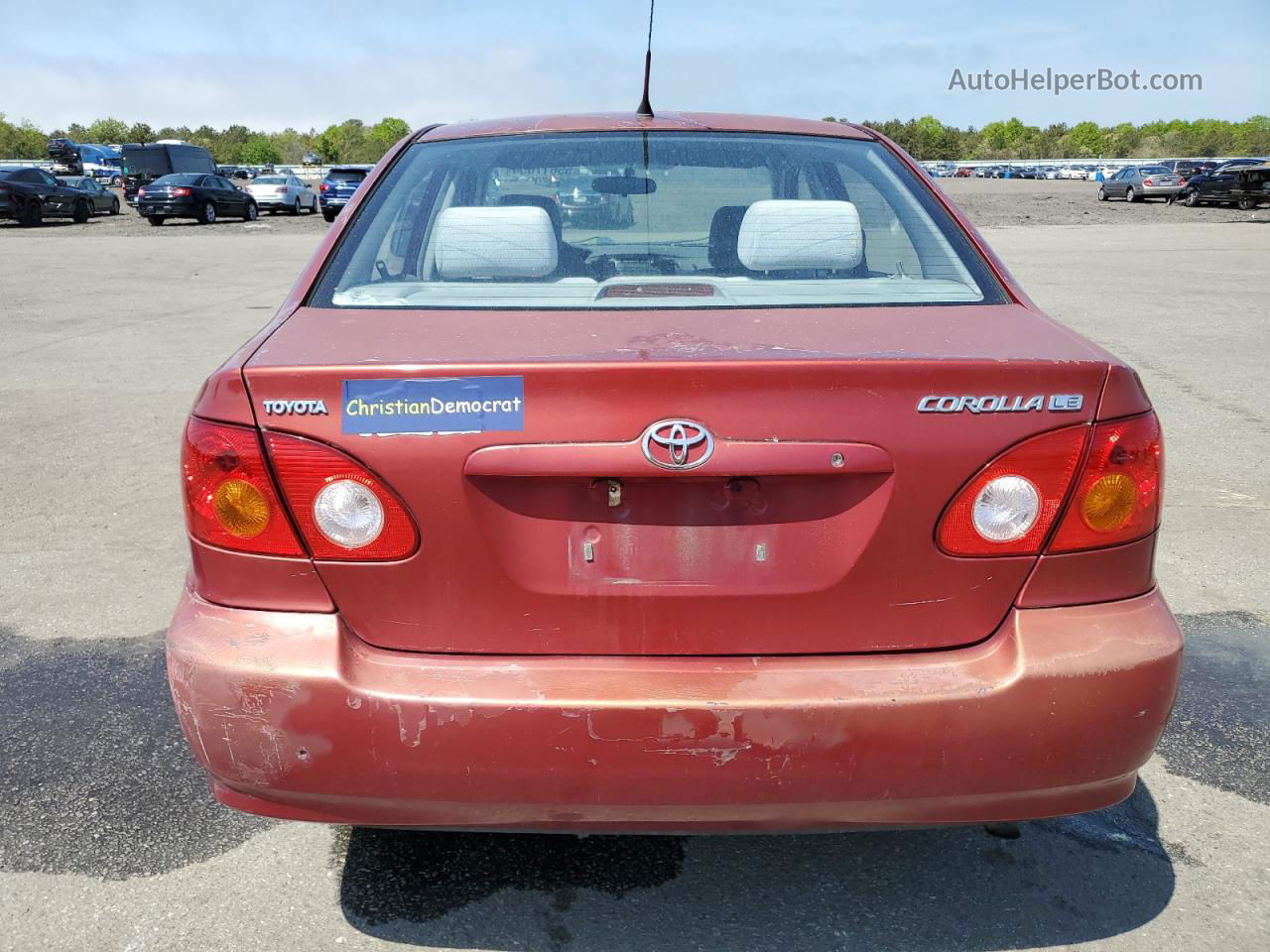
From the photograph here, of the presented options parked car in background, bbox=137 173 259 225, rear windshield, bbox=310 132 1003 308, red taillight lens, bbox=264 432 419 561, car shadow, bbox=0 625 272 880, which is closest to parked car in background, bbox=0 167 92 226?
parked car in background, bbox=137 173 259 225

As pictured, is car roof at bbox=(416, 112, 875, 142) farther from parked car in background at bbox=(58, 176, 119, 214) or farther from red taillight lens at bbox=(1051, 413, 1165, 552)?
parked car in background at bbox=(58, 176, 119, 214)

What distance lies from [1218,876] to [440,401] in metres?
2.06

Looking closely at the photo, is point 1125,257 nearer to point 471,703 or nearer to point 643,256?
point 643,256

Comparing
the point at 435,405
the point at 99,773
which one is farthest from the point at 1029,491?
the point at 99,773

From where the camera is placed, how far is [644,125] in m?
3.21

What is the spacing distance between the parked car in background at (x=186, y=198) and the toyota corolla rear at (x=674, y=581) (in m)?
31.9

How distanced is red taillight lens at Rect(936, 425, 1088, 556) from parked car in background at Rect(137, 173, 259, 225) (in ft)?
106

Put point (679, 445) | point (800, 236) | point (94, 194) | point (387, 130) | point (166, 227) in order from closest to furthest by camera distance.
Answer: point (679, 445) → point (800, 236) → point (166, 227) → point (94, 194) → point (387, 130)

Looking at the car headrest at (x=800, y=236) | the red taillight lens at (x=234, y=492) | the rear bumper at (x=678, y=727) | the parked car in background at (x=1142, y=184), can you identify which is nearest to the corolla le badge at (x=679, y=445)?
the rear bumper at (x=678, y=727)

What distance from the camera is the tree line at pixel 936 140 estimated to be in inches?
4779

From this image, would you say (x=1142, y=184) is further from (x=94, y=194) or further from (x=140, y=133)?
(x=140, y=133)

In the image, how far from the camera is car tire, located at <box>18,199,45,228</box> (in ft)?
98.5

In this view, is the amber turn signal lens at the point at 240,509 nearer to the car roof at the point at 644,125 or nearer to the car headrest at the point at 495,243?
the car headrest at the point at 495,243

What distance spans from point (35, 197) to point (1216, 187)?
35.9 m
